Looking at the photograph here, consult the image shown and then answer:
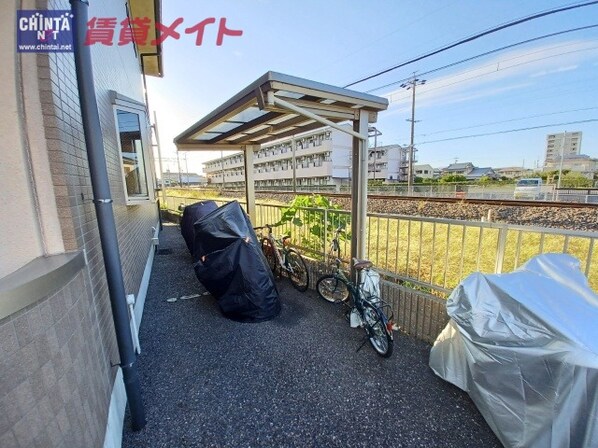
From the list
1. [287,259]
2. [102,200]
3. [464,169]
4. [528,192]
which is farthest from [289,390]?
[464,169]

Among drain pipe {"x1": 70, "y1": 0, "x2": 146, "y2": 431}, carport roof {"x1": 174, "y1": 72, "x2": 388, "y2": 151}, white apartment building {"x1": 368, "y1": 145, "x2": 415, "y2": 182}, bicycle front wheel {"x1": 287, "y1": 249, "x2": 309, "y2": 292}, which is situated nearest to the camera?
drain pipe {"x1": 70, "y1": 0, "x2": 146, "y2": 431}

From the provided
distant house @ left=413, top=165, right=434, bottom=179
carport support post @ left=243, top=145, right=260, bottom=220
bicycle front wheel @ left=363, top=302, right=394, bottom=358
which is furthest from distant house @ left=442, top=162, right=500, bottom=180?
bicycle front wheel @ left=363, top=302, right=394, bottom=358

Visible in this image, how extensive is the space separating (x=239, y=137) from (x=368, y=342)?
4259 millimetres

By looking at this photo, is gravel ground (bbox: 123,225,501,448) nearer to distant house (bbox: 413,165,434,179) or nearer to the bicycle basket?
the bicycle basket

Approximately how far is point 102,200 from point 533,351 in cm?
275

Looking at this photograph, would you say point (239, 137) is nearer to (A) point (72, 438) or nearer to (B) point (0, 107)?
(B) point (0, 107)

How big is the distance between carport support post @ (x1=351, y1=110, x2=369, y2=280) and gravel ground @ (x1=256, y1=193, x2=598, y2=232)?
461 cm

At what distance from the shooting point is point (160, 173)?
10.5m

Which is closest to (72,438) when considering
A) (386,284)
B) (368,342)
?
(368,342)

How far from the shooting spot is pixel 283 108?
110 inches

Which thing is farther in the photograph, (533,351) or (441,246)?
(441,246)

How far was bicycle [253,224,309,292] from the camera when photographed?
436 cm

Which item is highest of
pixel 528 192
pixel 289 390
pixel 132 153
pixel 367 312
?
pixel 132 153

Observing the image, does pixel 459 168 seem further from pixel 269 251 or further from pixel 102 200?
pixel 102 200
